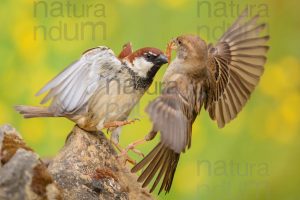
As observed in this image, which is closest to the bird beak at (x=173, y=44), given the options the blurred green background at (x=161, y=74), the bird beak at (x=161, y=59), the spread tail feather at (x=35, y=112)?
the bird beak at (x=161, y=59)

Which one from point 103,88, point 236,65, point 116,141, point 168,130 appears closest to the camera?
point 168,130

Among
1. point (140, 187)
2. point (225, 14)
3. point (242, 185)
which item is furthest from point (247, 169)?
point (140, 187)

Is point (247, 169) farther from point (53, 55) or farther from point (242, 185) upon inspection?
point (53, 55)

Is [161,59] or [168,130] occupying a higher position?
[161,59]

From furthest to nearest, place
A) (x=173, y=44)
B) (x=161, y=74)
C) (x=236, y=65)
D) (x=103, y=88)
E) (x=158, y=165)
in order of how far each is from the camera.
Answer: (x=161, y=74) < (x=236, y=65) < (x=103, y=88) < (x=173, y=44) < (x=158, y=165)

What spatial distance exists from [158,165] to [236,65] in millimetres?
1021

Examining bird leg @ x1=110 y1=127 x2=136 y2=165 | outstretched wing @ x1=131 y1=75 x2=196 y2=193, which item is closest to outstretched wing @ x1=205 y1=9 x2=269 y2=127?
outstretched wing @ x1=131 y1=75 x2=196 y2=193

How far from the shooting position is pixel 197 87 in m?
5.43

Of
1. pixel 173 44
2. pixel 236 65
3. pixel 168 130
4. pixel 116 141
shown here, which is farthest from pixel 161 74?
pixel 168 130

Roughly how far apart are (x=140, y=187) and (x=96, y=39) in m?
1.86

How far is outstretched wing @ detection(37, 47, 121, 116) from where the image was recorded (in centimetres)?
541

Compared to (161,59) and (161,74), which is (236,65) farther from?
(161,74)

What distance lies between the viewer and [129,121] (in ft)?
18.1

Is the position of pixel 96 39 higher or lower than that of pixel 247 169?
higher
